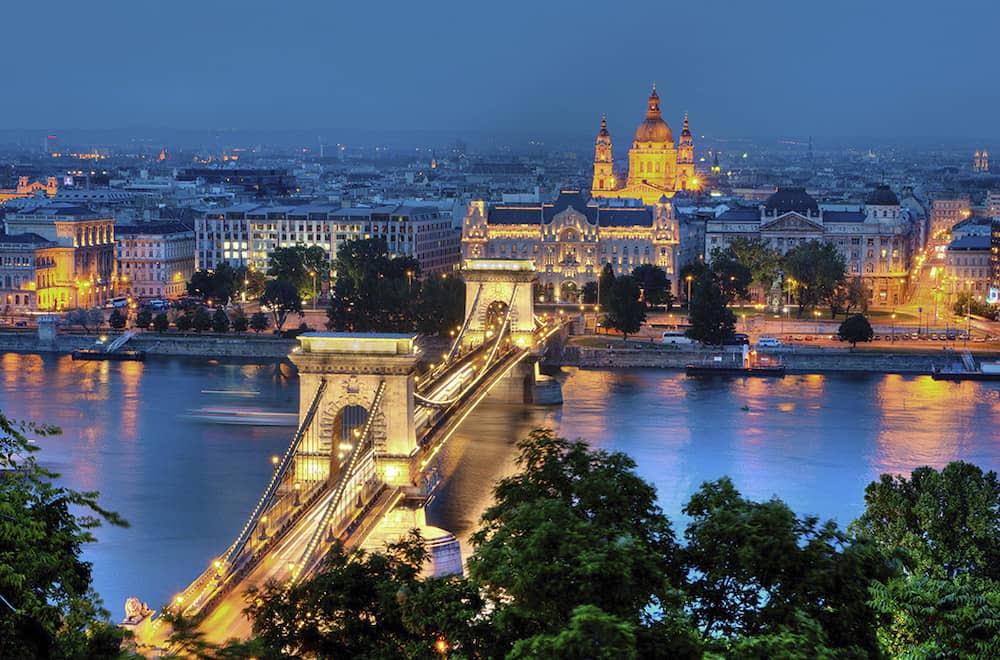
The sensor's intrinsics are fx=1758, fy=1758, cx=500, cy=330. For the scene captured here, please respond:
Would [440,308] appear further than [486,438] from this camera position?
Yes

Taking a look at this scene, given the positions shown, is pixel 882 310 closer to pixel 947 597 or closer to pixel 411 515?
pixel 411 515

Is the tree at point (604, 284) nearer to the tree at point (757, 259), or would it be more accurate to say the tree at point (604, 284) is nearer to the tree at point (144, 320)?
the tree at point (757, 259)

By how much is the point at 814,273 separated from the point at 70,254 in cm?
1480

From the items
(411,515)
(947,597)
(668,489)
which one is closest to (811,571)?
(947,597)

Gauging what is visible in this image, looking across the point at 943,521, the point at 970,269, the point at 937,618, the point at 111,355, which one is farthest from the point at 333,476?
the point at 970,269

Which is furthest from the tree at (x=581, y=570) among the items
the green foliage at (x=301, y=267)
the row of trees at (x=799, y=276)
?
the green foliage at (x=301, y=267)

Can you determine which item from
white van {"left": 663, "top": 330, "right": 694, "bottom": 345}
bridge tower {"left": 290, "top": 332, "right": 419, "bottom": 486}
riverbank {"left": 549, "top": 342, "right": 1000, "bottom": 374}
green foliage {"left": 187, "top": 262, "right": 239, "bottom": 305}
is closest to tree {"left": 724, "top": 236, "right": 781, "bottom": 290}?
white van {"left": 663, "top": 330, "right": 694, "bottom": 345}

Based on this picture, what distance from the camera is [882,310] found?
34938 mm

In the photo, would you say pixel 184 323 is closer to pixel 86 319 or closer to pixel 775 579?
pixel 86 319

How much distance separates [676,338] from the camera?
29328 millimetres

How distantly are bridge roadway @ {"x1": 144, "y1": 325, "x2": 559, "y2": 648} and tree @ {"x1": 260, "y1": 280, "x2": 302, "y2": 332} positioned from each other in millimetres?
12536

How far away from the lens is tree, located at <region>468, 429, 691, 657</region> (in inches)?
239

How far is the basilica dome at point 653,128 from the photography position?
53.4 meters

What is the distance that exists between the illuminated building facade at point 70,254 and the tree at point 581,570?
29.0m
